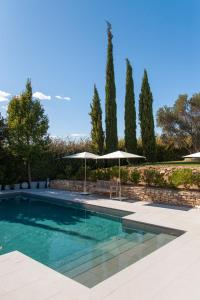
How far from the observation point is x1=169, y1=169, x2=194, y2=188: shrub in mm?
11719

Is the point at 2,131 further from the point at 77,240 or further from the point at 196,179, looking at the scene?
the point at 196,179

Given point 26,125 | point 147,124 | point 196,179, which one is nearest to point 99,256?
point 196,179

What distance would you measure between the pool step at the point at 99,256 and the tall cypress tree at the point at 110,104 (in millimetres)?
12810

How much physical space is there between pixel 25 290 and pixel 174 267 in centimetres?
307

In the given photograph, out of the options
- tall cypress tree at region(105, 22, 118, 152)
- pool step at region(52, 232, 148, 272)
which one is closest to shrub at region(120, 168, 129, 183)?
tall cypress tree at region(105, 22, 118, 152)

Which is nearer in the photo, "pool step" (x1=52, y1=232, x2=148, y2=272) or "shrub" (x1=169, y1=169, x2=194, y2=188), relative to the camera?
"pool step" (x1=52, y1=232, x2=148, y2=272)

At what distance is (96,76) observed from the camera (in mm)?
21719

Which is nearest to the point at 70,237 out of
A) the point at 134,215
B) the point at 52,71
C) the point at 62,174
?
the point at 134,215

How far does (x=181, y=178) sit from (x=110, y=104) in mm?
10768

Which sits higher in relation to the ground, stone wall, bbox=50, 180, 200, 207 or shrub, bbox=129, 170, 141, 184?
shrub, bbox=129, 170, 141, 184

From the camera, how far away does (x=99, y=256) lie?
6352 millimetres

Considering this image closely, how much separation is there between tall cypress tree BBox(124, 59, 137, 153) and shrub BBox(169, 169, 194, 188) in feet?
30.0

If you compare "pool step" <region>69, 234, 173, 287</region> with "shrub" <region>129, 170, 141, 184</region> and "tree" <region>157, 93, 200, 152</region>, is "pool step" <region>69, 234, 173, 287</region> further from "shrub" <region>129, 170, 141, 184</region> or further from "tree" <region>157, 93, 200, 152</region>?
"tree" <region>157, 93, 200, 152</region>

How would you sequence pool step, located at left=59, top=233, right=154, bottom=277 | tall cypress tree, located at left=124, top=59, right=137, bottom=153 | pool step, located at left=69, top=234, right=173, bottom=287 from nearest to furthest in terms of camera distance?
pool step, located at left=69, top=234, right=173, bottom=287
pool step, located at left=59, top=233, right=154, bottom=277
tall cypress tree, located at left=124, top=59, right=137, bottom=153
